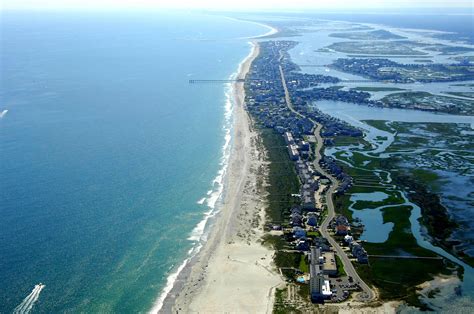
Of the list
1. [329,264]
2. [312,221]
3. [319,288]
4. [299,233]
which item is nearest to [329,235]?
[312,221]

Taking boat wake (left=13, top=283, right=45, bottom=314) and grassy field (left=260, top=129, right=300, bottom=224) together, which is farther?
grassy field (left=260, top=129, right=300, bottom=224)

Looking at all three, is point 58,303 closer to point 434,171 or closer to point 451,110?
point 434,171

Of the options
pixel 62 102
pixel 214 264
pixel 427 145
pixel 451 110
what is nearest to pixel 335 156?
pixel 427 145

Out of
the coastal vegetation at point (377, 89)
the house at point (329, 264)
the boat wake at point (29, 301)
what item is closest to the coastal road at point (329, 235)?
the house at point (329, 264)

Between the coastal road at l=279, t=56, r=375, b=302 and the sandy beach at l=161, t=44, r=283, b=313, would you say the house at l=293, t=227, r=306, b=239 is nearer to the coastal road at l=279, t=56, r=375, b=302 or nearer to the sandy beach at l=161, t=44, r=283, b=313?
the coastal road at l=279, t=56, r=375, b=302

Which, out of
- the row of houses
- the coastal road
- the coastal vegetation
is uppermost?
the row of houses

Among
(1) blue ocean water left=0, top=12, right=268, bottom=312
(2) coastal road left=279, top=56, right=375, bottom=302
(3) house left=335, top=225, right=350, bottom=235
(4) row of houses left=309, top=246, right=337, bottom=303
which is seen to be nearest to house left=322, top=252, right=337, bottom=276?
(4) row of houses left=309, top=246, right=337, bottom=303

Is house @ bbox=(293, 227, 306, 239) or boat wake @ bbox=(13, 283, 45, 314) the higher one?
house @ bbox=(293, 227, 306, 239)
